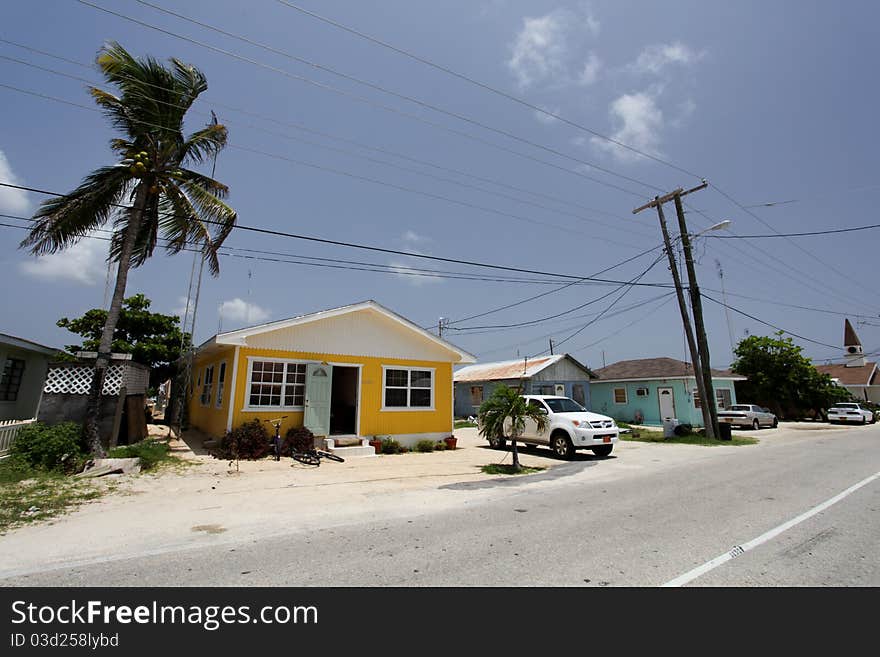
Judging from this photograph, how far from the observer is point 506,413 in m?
11.1

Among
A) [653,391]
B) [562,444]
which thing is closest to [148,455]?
[562,444]

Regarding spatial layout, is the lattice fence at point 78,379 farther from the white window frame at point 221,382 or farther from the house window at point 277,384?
the house window at point 277,384

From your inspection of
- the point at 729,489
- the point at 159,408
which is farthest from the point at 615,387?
the point at 159,408

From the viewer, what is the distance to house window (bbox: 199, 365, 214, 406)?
16.3 metres

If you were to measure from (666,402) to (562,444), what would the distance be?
57.5 feet

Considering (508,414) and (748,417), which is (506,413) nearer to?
(508,414)

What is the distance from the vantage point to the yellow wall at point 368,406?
43.3ft

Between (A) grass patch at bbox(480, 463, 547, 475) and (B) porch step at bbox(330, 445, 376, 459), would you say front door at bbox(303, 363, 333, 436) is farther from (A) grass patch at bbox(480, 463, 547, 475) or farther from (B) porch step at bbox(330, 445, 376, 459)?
(A) grass patch at bbox(480, 463, 547, 475)

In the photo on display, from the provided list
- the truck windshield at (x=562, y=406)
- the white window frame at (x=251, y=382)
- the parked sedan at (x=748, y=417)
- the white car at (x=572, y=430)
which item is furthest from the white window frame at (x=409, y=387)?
the parked sedan at (x=748, y=417)

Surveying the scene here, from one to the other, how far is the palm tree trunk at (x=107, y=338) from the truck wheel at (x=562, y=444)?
1193cm

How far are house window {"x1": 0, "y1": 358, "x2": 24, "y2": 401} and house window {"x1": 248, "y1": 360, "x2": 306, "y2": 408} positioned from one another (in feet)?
28.3

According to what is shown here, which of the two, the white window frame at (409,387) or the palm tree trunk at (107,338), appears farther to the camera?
the white window frame at (409,387)

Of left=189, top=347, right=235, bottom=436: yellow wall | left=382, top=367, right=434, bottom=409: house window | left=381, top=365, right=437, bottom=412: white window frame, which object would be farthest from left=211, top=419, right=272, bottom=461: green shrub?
left=382, top=367, right=434, bottom=409: house window
